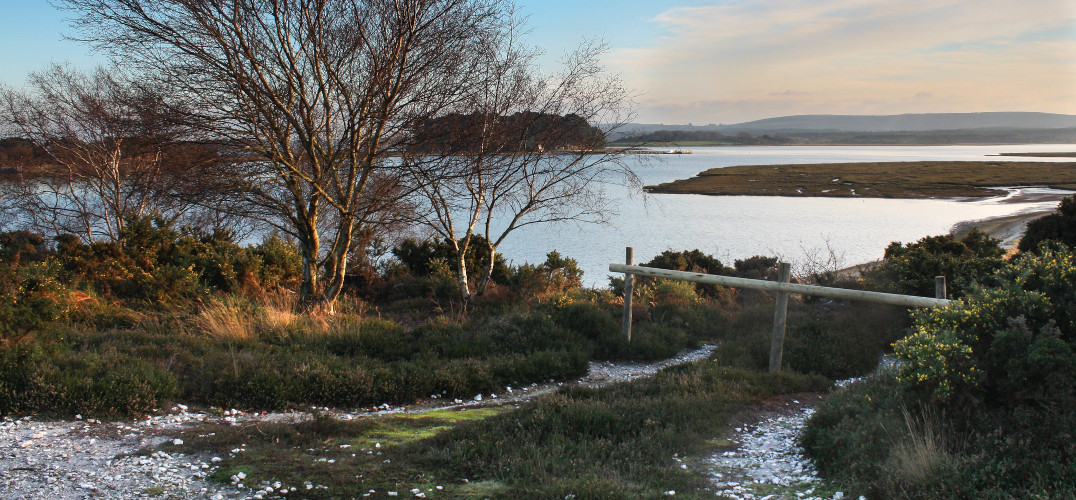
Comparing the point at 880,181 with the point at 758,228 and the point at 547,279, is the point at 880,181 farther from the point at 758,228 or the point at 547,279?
the point at 547,279

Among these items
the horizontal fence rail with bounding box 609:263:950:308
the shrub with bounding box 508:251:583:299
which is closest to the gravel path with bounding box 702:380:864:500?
the horizontal fence rail with bounding box 609:263:950:308

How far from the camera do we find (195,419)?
5469mm

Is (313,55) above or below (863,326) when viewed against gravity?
above

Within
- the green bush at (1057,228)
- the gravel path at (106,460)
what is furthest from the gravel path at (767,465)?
the green bush at (1057,228)

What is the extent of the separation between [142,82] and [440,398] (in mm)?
6223

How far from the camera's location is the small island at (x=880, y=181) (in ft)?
173

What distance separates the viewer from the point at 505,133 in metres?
11.5

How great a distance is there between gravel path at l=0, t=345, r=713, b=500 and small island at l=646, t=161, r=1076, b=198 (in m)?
48.1

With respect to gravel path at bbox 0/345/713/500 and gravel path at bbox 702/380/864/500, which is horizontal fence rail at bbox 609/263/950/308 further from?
gravel path at bbox 0/345/713/500

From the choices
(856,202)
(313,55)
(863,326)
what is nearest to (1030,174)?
(856,202)

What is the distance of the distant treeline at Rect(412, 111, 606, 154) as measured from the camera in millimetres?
10320

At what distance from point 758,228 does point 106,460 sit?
3172 centimetres

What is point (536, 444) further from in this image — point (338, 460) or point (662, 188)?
point (662, 188)

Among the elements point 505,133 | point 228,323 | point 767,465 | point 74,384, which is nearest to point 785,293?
point 767,465
